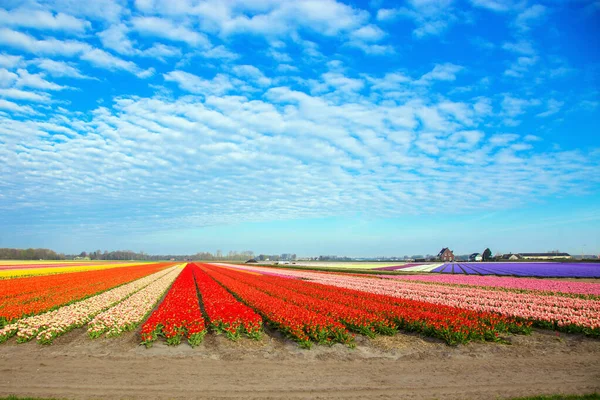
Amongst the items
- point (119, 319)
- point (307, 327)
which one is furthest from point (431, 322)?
point (119, 319)

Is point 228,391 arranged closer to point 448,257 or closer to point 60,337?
point 60,337

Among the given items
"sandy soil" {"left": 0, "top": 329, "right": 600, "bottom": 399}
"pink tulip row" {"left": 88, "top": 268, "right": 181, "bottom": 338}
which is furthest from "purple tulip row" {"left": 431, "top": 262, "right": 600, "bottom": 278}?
"pink tulip row" {"left": 88, "top": 268, "right": 181, "bottom": 338}

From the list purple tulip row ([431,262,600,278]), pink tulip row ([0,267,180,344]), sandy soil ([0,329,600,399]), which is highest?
purple tulip row ([431,262,600,278])

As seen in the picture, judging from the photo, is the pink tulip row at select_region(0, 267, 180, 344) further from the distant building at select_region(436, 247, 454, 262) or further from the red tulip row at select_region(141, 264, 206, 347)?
the distant building at select_region(436, 247, 454, 262)

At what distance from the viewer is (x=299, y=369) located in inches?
388

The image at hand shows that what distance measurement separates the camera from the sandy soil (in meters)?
8.25

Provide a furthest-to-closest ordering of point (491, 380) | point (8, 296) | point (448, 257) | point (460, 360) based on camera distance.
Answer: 1. point (448, 257)
2. point (8, 296)
3. point (460, 360)
4. point (491, 380)

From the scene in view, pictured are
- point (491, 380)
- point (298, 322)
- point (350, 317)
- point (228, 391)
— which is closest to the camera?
point (228, 391)

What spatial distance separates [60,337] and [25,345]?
1.15 meters

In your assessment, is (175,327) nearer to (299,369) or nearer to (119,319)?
(119,319)

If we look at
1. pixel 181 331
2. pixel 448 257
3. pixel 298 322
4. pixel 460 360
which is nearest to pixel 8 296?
pixel 181 331

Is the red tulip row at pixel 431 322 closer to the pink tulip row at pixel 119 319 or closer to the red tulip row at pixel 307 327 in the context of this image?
the red tulip row at pixel 307 327

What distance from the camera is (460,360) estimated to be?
10.5 meters

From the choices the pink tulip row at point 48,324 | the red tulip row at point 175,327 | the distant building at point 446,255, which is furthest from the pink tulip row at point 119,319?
the distant building at point 446,255
